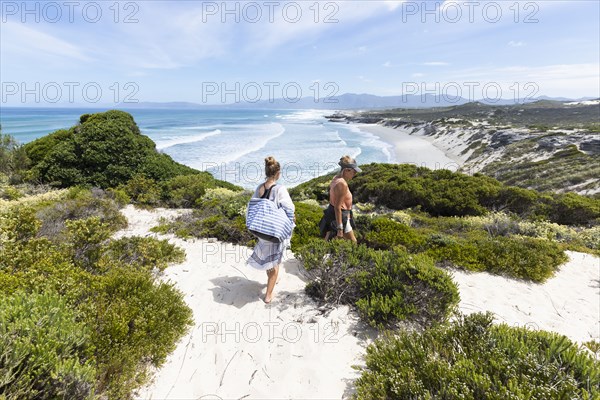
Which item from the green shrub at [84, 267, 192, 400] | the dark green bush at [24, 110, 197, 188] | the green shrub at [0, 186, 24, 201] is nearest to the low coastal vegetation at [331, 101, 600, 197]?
the green shrub at [84, 267, 192, 400]

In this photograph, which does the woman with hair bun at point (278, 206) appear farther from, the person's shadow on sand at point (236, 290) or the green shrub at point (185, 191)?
the green shrub at point (185, 191)

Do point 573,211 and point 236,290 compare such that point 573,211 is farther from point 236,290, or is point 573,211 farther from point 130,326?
point 130,326

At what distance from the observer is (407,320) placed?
395 cm

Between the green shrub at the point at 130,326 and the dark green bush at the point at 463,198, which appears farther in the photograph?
the dark green bush at the point at 463,198

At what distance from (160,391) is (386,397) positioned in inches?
87.4

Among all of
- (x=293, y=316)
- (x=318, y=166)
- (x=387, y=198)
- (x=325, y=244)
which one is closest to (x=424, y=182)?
(x=387, y=198)

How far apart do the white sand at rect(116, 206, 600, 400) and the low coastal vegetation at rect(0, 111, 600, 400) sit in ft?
0.86

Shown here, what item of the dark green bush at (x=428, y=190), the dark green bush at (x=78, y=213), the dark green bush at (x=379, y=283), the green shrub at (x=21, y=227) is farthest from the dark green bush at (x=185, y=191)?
the dark green bush at (x=428, y=190)

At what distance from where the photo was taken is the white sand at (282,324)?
10.3ft

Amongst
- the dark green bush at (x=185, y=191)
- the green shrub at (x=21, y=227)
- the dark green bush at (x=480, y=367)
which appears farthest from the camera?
the dark green bush at (x=185, y=191)

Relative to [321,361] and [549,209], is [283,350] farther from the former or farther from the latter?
[549,209]

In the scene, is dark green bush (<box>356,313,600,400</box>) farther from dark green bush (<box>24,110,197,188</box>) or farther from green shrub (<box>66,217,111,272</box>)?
dark green bush (<box>24,110,197,188</box>)

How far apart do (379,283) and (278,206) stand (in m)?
1.83

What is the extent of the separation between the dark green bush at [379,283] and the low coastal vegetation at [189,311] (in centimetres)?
2
